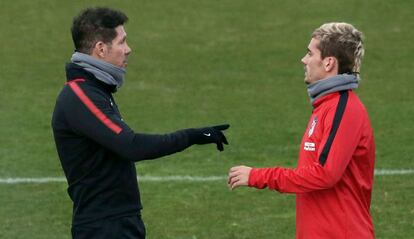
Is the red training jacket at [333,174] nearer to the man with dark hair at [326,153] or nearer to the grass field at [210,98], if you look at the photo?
the man with dark hair at [326,153]

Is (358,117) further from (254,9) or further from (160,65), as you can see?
(254,9)

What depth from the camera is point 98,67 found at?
5867 mm

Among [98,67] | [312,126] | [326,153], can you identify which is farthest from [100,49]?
[326,153]

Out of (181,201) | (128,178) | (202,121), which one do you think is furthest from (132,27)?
(128,178)

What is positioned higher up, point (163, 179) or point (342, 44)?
point (342, 44)

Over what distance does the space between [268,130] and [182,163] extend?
195 centimetres

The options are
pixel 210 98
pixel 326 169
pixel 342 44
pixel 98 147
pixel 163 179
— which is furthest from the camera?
pixel 210 98

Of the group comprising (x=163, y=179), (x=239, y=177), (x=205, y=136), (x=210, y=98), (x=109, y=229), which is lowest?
(x=210, y=98)

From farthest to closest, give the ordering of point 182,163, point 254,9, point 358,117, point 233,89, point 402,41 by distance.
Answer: point 254,9 → point 402,41 → point 233,89 → point 182,163 → point 358,117

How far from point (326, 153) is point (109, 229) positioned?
1.21 m

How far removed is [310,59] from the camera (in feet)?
19.1

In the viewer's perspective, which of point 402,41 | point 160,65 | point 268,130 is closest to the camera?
point 268,130

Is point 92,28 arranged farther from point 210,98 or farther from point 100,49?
point 210,98

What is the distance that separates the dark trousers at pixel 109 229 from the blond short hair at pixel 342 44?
1.35 meters
